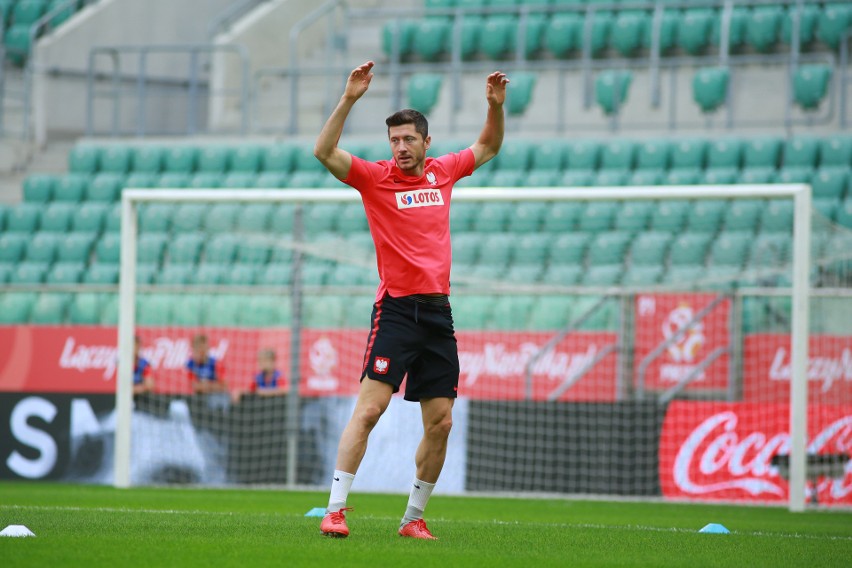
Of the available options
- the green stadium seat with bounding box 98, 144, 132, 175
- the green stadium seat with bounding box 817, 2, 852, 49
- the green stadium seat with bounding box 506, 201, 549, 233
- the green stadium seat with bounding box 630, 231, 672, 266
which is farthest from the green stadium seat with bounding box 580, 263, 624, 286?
the green stadium seat with bounding box 98, 144, 132, 175

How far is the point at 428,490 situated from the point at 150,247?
400 inches

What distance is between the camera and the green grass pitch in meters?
5.36

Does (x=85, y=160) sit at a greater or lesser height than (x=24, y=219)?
greater

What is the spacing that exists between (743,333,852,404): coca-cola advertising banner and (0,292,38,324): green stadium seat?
320 inches

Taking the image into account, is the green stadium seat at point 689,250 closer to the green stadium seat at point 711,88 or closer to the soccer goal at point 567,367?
the soccer goal at point 567,367

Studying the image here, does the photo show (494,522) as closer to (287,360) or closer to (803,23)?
(287,360)

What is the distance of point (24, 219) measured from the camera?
59.3ft

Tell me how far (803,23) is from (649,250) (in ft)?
17.3

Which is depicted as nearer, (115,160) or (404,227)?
(404,227)

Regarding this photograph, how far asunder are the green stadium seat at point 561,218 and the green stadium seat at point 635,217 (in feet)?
1.63

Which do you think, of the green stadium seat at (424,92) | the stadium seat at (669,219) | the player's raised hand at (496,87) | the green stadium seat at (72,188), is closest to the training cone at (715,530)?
the player's raised hand at (496,87)

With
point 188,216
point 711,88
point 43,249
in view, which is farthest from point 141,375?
point 711,88

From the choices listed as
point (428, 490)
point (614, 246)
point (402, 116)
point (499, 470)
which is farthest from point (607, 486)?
point (402, 116)

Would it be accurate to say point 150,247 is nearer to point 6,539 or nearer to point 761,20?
point 761,20
